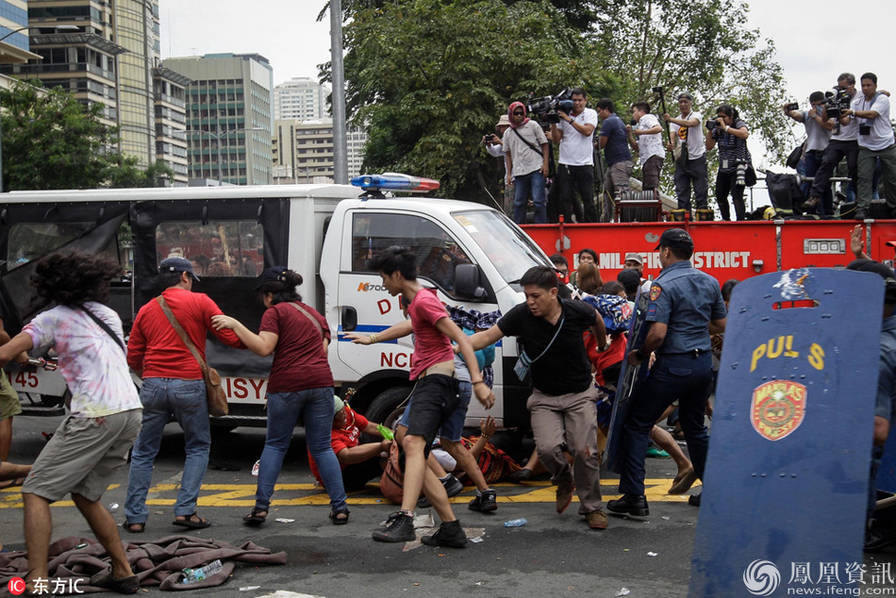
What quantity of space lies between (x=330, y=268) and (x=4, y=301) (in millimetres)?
3204

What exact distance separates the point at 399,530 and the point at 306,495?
1.83 m

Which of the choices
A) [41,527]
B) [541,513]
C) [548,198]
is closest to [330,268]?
[541,513]

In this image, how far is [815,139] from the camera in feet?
39.1

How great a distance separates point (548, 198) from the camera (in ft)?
42.0

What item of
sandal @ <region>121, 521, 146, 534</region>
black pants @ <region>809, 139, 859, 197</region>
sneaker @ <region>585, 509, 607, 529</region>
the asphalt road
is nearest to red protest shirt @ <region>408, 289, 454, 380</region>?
the asphalt road

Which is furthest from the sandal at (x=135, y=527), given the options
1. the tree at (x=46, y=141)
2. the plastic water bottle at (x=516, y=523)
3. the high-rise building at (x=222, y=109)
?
the high-rise building at (x=222, y=109)

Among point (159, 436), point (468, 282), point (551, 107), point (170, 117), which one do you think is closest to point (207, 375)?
point (159, 436)

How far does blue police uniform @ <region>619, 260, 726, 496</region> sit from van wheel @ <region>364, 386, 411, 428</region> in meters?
1.97

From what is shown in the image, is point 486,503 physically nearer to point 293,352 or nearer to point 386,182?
point 293,352

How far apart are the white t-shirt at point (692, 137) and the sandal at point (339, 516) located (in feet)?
25.1

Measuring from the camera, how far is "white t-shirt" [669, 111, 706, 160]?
1250cm

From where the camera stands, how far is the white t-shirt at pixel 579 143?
40.4 feet

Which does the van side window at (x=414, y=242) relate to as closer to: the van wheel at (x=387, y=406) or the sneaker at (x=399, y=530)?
the van wheel at (x=387, y=406)

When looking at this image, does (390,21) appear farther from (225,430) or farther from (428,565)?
(428,565)
